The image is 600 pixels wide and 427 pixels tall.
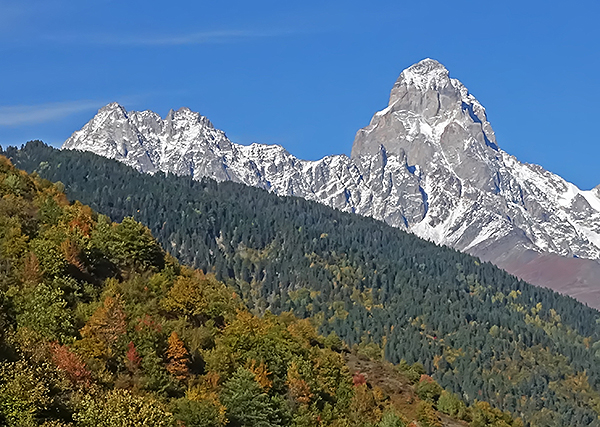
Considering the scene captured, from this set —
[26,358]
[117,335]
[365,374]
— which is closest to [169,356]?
[117,335]

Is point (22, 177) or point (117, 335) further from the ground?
point (22, 177)

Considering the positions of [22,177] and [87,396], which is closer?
[87,396]

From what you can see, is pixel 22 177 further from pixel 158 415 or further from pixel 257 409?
pixel 158 415

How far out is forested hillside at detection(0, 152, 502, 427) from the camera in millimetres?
74312

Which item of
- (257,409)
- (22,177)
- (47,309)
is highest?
(22,177)

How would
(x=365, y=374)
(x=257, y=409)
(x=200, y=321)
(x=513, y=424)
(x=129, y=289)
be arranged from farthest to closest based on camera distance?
(x=513, y=424) < (x=365, y=374) < (x=200, y=321) < (x=129, y=289) < (x=257, y=409)

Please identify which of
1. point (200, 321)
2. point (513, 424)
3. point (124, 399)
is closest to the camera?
point (124, 399)

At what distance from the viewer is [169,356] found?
105 metres

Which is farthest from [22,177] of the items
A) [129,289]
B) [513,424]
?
[513,424]

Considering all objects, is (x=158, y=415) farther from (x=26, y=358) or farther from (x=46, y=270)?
(x=46, y=270)

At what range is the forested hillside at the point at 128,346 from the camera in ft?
244

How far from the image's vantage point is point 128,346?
330ft

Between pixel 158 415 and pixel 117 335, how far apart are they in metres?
27.8

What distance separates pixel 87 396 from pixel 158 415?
5947 mm
